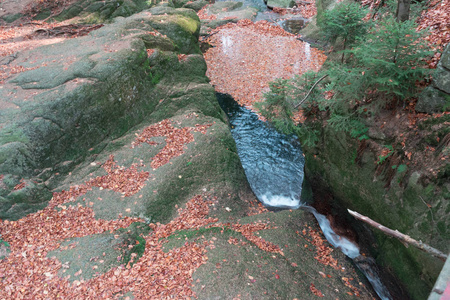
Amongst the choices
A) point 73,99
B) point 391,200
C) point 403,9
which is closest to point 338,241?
point 391,200

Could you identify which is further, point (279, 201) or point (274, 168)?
point (274, 168)

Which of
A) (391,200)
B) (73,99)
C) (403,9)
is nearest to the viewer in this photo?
(391,200)

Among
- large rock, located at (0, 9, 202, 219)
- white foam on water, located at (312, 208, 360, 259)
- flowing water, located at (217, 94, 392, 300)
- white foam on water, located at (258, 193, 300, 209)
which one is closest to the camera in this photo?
large rock, located at (0, 9, 202, 219)

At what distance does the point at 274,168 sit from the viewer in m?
11.5

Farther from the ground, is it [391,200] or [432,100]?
[432,100]

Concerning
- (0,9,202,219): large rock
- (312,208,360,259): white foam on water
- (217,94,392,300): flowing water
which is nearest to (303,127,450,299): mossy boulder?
(312,208,360,259): white foam on water

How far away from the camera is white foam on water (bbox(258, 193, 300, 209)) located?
33.8 ft

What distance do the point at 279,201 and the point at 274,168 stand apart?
1.61 metres

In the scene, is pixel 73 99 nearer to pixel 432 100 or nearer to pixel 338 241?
pixel 338 241

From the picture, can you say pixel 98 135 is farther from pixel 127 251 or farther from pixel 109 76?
pixel 127 251

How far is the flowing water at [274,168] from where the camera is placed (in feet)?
28.3

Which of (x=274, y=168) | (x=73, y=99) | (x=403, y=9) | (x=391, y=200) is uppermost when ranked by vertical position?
(x=403, y=9)

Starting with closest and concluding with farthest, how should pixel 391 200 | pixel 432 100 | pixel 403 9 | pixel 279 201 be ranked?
pixel 432 100 → pixel 391 200 → pixel 403 9 → pixel 279 201

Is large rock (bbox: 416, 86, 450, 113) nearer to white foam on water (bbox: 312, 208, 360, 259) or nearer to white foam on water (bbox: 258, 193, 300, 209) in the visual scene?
white foam on water (bbox: 312, 208, 360, 259)
